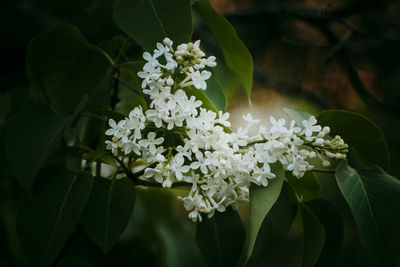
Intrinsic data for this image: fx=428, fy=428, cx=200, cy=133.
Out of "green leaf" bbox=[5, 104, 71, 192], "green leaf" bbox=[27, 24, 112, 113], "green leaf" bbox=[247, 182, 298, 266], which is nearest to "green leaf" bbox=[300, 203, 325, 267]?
"green leaf" bbox=[247, 182, 298, 266]

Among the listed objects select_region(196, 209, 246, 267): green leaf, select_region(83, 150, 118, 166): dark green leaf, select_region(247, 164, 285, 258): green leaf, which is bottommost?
select_region(196, 209, 246, 267): green leaf

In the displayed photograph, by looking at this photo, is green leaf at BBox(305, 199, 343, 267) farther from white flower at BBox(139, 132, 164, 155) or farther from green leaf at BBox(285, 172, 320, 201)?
white flower at BBox(139, 132, 164, 155)

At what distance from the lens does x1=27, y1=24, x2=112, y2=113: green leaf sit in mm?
1276

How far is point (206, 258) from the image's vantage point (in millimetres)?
1006

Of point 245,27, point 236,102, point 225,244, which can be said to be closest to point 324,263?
point 225,244

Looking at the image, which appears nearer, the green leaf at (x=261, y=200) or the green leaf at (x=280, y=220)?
the green leaf at (x=261, y=200)

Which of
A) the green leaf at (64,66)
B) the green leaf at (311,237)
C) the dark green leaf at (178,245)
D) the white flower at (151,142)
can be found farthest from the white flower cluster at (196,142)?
the dark green leaf at (178,245)

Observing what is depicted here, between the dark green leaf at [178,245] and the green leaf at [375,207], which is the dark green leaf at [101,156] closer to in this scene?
the green leaf at [375,207]

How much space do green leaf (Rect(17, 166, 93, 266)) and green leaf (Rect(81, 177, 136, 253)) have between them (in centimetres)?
4

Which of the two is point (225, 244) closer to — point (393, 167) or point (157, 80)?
point (157, 80)

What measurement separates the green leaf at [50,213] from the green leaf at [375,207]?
579 mm

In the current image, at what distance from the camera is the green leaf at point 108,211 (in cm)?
92

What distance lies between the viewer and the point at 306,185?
1.05 m

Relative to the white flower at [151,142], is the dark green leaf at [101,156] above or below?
below
